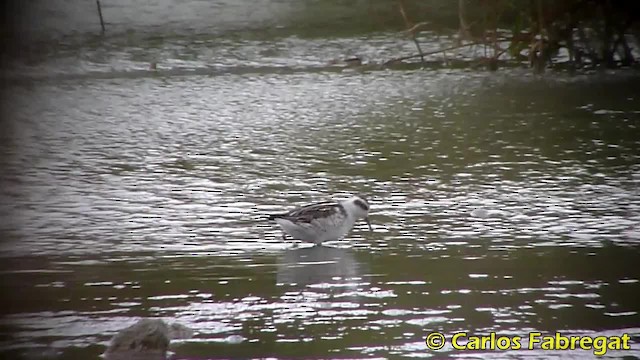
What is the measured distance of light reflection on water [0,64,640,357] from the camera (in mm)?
5730

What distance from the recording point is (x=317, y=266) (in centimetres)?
674

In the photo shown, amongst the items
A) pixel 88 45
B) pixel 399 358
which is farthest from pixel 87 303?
pixel 88 45

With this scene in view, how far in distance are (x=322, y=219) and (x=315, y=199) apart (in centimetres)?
110

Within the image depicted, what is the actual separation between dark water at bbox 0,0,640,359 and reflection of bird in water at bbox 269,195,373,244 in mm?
136

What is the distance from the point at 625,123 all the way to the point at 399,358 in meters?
5.79

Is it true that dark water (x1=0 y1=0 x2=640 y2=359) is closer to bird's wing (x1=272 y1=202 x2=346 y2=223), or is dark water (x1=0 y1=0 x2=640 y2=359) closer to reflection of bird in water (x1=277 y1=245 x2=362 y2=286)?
reflection of bird in water (x1=277 y1=245 x2=362 y2=286)

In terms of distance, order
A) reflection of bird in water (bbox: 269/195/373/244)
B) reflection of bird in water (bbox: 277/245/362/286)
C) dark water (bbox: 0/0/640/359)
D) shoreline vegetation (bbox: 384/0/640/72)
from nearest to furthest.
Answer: dark water (bbox: 0/0/640/359)
reflection of bird in water (bbox: 277/245/362/286)
reflection of bird in water (bbox: 269/195/373/244)
shoreline vegetation (bbox: 384/0/640/72)

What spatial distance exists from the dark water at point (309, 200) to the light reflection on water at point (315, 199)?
22 mm

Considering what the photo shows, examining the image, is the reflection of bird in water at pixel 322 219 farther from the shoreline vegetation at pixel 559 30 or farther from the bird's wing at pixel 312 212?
the shoreline vegetation at pixel 559 30

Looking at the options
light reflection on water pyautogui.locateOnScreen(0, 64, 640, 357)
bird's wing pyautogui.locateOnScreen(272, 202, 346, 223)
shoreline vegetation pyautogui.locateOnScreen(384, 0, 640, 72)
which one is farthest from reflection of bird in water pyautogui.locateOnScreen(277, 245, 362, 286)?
shoreline vegetation pyautogui.locateOnScreen(384, 0, 640, 72)

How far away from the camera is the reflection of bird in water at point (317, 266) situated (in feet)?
21.0

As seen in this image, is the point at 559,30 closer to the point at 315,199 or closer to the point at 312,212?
the point at 315,199

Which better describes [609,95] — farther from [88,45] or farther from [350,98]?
[88,45]

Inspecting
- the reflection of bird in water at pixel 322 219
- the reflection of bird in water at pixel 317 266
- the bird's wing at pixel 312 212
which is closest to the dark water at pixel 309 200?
the reflection of bird in water at pixel 317 266
